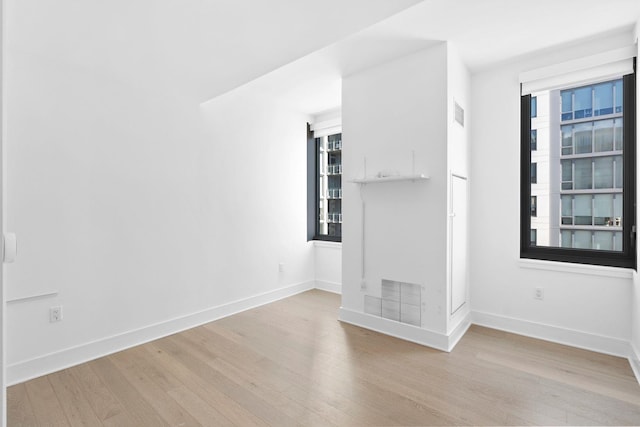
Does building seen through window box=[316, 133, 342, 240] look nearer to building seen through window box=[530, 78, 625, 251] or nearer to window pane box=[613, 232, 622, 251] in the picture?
building seen through window box=[530, 78, 625, 251]

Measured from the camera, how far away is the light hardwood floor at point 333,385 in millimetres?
1775

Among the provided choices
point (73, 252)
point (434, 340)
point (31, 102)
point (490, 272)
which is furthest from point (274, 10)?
point (490, 272)

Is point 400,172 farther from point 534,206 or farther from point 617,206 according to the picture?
point 617,206

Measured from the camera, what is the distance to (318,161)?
4.59 meters

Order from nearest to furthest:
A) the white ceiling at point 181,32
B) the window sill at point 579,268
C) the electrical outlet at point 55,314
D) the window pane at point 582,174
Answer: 1. the white ceiling at point 181,32
2. the electrical outlet at point 55,314
3. the window sill at point 579,268
4. the window pane at point 582,174

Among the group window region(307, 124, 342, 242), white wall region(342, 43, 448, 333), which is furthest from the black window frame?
window region(307, 124, 342, 242)

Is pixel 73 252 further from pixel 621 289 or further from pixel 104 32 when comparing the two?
pixel 621 289

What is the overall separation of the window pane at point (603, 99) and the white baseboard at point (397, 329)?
2260 millimetres

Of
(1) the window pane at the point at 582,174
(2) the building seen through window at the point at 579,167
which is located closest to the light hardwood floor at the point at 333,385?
(2) the building seen through window at the point at 579,167

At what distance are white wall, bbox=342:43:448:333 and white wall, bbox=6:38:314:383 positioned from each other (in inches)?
46.4

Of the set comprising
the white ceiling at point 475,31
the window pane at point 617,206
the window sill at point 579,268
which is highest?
the white ceiling at point 475,31

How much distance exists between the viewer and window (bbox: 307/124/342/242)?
4.51 meters

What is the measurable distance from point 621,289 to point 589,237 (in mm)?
453

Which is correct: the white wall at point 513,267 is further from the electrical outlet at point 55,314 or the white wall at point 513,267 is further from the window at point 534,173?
the electrical outlet at point 55,314
